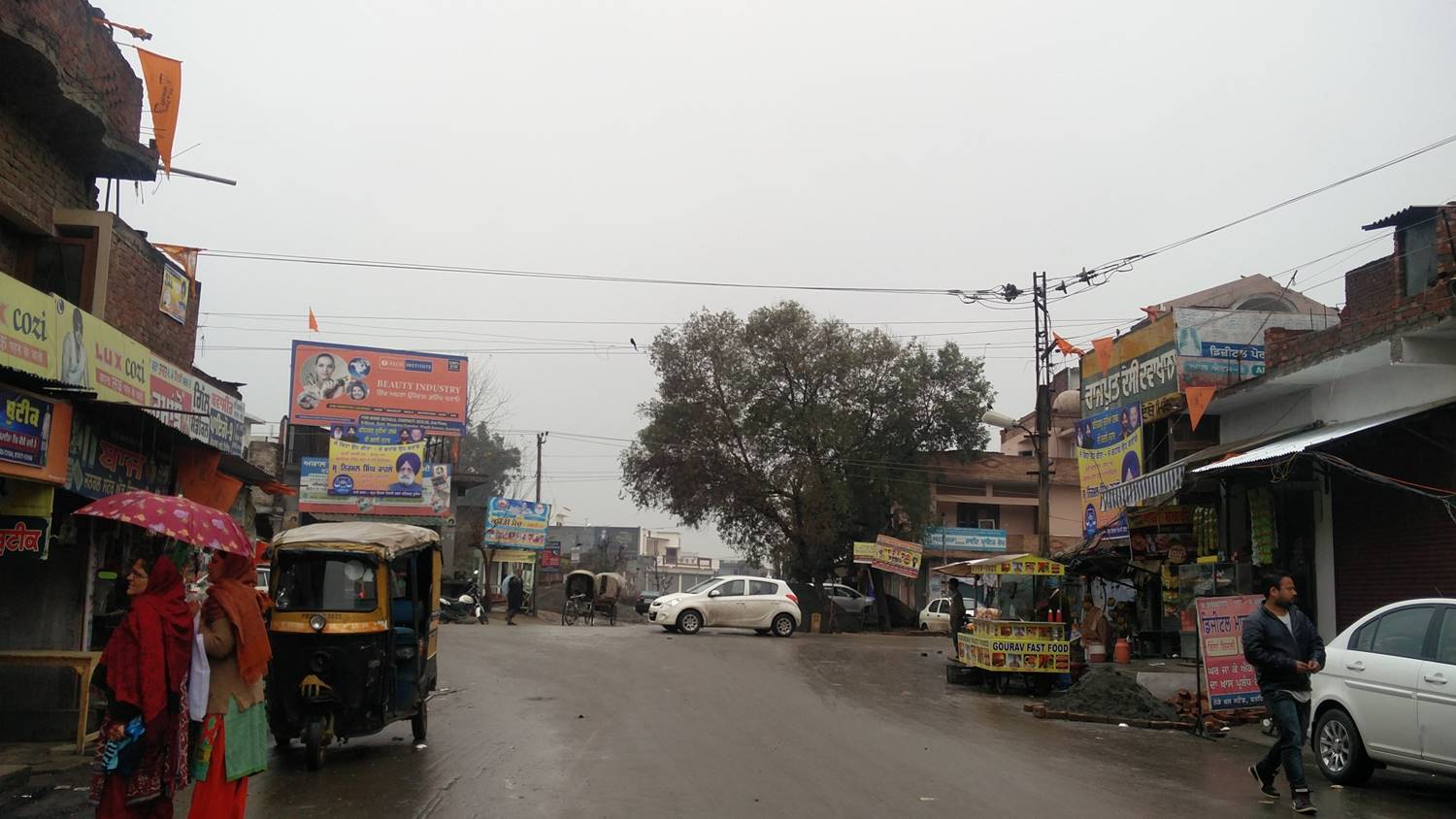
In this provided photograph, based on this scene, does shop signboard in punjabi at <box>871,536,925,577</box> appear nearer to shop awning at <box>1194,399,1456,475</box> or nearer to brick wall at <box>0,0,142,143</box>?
shop awning at <box>1194,399,1456,475</box>

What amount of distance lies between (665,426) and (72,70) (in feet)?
106

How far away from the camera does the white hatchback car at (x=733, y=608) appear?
29125 mm

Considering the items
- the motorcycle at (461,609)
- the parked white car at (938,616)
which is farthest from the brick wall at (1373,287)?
the motorcycle at (461,609)

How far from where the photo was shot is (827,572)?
44719mm

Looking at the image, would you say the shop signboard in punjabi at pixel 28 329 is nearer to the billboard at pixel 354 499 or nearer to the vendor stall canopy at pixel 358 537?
the vendor stall canopy at pixel 358 537

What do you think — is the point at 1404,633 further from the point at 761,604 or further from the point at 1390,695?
the point at 761,604

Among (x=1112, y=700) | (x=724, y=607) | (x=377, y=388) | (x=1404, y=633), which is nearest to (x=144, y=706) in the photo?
(x=1404, y=633)

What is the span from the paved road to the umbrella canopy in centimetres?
231

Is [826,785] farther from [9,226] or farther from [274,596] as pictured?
[9,226]

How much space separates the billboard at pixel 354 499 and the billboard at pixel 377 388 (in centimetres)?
272

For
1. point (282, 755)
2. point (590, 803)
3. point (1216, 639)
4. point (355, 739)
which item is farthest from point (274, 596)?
point (1216, 639)

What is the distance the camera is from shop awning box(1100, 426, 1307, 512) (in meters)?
16.7

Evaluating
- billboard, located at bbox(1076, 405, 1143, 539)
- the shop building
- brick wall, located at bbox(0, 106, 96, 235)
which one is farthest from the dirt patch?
brick wall, located at bbox(0, 106, 96, 235)

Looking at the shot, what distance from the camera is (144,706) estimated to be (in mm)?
6203
